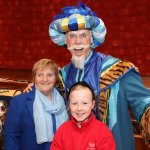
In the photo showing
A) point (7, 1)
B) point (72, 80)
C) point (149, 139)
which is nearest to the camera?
point (149, 139)

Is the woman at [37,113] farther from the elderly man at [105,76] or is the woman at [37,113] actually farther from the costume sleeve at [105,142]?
the costume sleeve at [105,142]

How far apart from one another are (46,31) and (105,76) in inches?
128

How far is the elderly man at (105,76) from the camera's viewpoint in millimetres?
2092

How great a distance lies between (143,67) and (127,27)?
582 millimetres

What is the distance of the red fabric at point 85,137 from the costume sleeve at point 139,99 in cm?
21

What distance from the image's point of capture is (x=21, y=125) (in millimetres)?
2309

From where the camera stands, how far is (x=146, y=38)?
14.4 ft

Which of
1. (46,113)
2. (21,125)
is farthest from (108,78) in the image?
(21,125)

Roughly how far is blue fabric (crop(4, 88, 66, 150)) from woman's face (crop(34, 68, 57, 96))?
13 centimetres

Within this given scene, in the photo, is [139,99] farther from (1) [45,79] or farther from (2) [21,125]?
(2) [21,125]

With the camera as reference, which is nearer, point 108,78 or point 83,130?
point 83,130

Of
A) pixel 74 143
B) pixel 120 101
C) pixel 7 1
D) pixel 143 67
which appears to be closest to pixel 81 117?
pixel 74 143

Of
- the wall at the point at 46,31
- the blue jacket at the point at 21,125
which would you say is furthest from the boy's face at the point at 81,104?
the wall at the point at 46,31

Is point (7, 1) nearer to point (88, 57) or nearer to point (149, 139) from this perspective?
point (88, 57)
